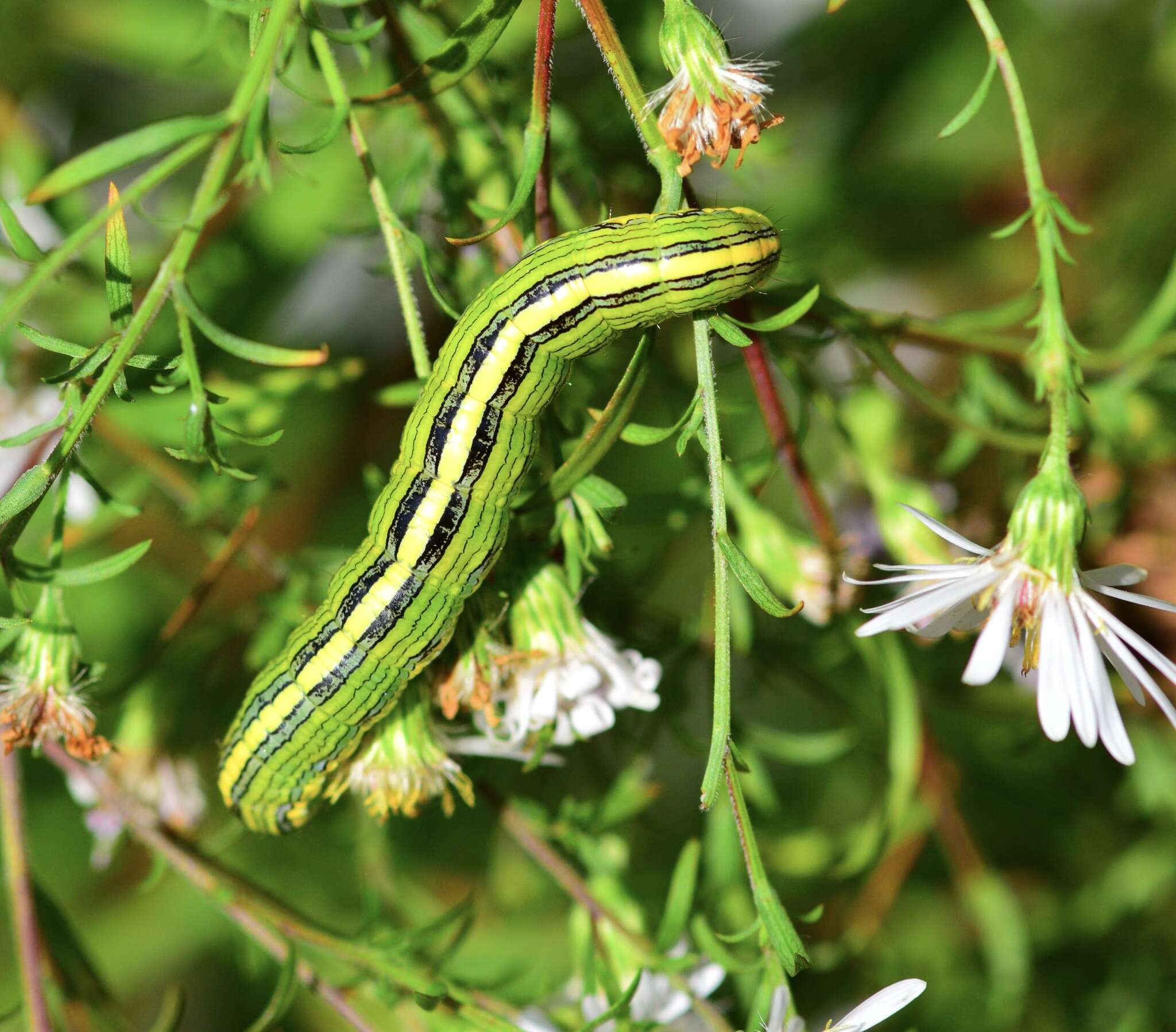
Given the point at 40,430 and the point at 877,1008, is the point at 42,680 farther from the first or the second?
the point at 877,1008

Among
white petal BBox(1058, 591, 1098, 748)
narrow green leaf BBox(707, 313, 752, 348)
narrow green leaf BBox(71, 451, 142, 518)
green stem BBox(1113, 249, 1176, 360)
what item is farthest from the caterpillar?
green stem BBox(1113, 249, 1176, 360)

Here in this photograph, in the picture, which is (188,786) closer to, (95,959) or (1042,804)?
(95,959)

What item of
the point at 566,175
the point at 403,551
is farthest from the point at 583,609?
the point at 566,175

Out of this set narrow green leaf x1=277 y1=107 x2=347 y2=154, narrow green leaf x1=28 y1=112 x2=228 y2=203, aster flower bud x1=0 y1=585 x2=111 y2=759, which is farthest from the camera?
aster flower bud x1=0 y1=585 x2=111 y2=759

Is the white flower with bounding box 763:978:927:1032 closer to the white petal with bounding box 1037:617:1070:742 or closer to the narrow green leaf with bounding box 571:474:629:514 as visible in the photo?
the white petal with bounding box 1037:617:1070:742

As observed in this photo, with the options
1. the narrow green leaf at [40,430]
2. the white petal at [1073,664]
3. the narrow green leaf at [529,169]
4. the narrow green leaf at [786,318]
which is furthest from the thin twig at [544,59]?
the white petal at [1073,664]

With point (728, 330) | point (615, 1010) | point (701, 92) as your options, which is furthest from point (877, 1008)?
point (701, 92)

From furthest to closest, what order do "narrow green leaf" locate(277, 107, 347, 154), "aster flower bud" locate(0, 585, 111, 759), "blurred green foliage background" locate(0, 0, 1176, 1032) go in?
"blurred green foliage background" locate(0, 0, 1176, 1032)
"aster flower bud" locate(0, 585, 111, 759)
"narrow green leaf" locate(277, 107, 347, 154)
